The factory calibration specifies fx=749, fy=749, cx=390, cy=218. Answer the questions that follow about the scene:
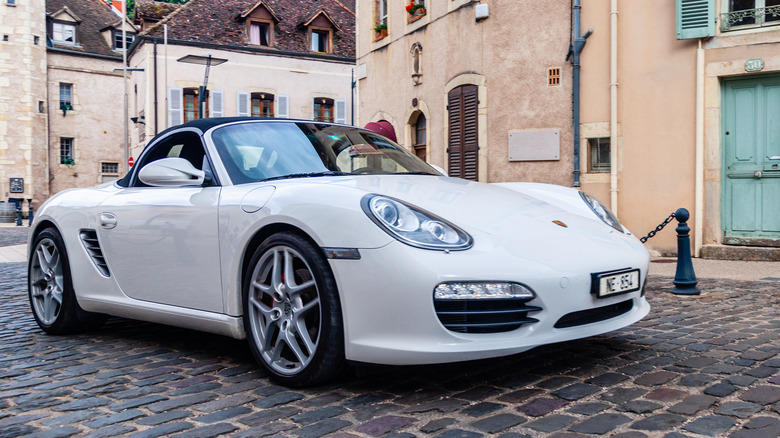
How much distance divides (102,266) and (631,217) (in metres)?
9.09

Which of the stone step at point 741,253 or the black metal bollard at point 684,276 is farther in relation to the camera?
the stone step at point 741,253

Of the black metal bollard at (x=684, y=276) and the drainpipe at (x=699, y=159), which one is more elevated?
the drainpipe at (x=699, y=159)

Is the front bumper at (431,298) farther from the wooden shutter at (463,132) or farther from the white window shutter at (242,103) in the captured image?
the white window shutter at (242,103)

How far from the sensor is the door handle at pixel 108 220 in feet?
14.4

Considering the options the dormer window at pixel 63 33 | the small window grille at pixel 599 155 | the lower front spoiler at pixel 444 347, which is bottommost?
the lower front spoiler at pixel 444 347

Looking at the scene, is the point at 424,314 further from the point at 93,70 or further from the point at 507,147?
the point at 93,70

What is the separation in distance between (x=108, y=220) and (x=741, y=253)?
28.6ft

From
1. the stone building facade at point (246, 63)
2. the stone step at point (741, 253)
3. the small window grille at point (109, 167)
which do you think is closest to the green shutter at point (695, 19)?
the stone step at point (741, 253)

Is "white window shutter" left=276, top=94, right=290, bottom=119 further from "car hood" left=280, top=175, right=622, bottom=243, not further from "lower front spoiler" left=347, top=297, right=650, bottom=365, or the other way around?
"lower front spoiler" left=347, top=297, right=650, bottom=365

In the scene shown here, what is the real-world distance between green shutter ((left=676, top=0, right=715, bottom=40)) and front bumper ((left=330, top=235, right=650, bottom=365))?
8.87 m

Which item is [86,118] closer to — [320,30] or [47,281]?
[320,30]

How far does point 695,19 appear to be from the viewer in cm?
1076

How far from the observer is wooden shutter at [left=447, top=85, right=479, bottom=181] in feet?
45.6

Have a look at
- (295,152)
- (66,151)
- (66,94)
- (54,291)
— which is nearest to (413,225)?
(295,152)
